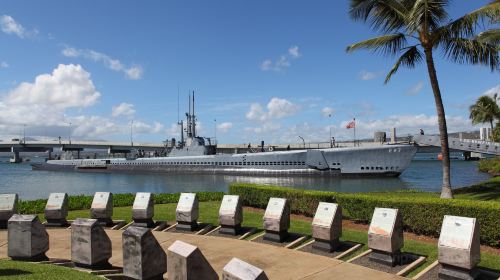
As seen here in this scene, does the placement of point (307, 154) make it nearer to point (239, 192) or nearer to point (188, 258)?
point (239, 192)

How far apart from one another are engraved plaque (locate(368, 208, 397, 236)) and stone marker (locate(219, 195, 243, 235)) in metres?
3.70

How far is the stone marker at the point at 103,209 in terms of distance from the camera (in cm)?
1209

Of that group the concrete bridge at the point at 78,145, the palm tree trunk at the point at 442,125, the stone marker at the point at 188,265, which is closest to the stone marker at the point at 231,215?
the stone marker at the point at 188,265

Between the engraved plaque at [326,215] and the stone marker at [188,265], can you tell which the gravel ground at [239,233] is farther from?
the stone marker at [188,265]

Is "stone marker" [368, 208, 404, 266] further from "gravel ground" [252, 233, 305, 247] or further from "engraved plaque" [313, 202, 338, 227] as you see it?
"gravel ground" [252, 233, 305, 247]

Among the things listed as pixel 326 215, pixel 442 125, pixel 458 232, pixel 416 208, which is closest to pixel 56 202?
pixel 326 215

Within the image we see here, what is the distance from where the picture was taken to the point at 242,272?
4348 mm

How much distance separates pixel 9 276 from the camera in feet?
20.4

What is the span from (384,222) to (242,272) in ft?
14.1

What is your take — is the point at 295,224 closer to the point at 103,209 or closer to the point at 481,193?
the point at 103,209

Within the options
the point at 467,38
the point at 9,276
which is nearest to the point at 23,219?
the point at 9,276

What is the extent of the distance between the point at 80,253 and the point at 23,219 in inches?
63.7

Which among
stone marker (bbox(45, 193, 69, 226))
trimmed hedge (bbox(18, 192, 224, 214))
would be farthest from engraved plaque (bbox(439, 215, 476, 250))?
trimmed hedge (bbox(18, 192, 224, 214))

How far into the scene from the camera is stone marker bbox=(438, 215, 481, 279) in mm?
6430
